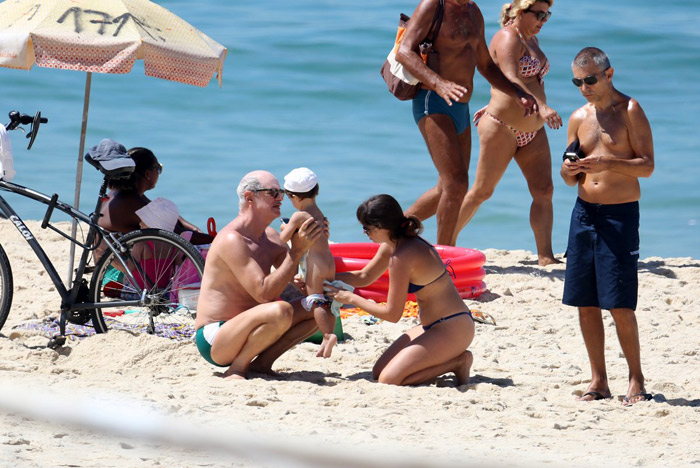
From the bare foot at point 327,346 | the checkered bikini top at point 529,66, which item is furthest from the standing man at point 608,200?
the checkered bikini top at point 529,66

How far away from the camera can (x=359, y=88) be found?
18.2m

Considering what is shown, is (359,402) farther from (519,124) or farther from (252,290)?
(519,124)

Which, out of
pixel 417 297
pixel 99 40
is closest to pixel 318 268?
pixel 417 297

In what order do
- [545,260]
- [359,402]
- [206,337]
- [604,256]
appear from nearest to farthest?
[359,402], [604,256], [206,337], [545,260]

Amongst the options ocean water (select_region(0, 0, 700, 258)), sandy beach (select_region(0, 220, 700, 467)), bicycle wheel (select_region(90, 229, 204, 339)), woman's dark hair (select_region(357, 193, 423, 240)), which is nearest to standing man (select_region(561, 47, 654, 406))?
sandy beach (select_region(0, 220, 700, 467))

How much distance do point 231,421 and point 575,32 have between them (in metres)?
17.4

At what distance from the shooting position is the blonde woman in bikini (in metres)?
7.29

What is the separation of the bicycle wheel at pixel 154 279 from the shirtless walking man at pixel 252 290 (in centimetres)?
72

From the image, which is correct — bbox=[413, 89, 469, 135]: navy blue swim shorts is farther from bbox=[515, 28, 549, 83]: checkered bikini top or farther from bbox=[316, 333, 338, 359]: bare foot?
bbox=[316, 333, 338, 359]: bare foot

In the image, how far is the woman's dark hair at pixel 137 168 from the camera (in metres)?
6.27

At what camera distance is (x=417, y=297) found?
5008mm

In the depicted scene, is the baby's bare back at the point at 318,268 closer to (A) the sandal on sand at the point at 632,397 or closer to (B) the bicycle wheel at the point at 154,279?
(B) the bicycle wheel at the point at 154,279

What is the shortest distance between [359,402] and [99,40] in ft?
9.10

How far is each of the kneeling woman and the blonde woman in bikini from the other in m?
2.35
